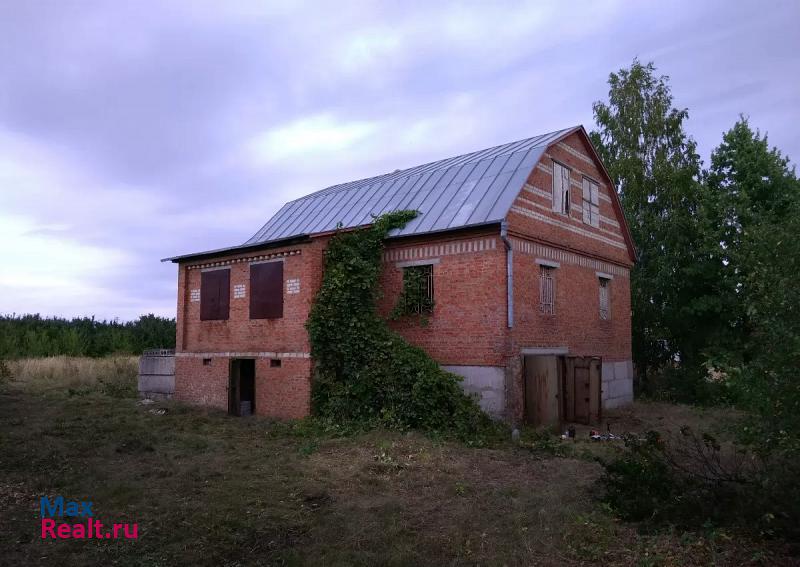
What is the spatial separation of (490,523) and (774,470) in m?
3.09

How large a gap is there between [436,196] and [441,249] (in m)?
2.27

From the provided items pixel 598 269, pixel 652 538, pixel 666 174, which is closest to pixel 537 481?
pixel 652 538

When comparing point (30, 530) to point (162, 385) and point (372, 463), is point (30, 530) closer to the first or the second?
point (372, 463)

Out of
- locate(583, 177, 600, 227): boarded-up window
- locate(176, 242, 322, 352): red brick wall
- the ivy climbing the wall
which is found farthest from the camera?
locate(583, 177, 600, 227): boarded-up window

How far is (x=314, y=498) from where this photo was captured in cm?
840

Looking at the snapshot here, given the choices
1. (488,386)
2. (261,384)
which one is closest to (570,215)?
(488,386)

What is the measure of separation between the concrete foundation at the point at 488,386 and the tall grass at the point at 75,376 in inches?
481

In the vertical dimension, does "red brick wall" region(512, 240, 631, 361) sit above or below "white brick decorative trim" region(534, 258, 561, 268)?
below

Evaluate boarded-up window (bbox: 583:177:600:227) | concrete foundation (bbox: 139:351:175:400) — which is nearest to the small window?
boarded-up window (bbox: 583:177:600:227)

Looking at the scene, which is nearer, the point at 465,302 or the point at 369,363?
the point at 369,363

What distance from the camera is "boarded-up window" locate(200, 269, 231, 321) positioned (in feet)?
58.0

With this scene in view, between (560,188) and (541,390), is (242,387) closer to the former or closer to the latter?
(541,390)

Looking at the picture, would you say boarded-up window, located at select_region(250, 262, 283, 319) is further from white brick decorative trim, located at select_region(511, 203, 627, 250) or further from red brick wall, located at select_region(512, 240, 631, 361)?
white brick decorative trim, located at select_region(511, 203, 627, 250)

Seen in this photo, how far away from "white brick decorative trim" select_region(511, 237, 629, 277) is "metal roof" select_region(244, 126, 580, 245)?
1136 mm
